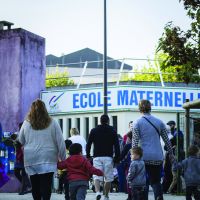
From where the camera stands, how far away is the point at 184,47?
65.7 ft

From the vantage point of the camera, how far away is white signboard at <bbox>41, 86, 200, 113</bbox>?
3122cm

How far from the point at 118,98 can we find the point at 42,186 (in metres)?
21.3

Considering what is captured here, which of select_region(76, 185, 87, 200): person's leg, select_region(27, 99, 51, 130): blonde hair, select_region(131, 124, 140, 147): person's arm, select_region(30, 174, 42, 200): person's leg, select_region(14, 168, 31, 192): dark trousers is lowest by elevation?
select_region(14, 168, 31, 192): dark trousers

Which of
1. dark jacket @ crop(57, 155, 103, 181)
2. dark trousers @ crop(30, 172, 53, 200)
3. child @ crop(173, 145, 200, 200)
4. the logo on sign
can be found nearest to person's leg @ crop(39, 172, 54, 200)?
dark trousers @ crop(30, 172, 53, 200)

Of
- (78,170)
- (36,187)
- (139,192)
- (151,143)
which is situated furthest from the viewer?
(139,192)

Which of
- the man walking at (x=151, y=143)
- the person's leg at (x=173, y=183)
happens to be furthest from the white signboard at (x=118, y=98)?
the man walking at (x=151, y=143)

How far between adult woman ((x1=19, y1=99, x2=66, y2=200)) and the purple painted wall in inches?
600

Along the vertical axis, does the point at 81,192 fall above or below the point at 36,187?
below

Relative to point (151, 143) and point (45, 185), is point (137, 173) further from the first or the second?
point (45, 185)

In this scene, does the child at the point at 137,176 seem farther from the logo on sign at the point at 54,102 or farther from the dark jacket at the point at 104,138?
the logo on sign at the point at 54,102

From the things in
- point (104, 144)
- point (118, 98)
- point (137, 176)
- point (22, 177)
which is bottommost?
point (22, 177)

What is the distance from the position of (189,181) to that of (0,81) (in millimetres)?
13156

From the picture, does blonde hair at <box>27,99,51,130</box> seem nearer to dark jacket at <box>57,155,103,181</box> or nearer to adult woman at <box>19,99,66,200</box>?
adult woman at <box>19,99,66,200</box>

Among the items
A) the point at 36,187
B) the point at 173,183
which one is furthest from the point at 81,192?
the point at 173,183
